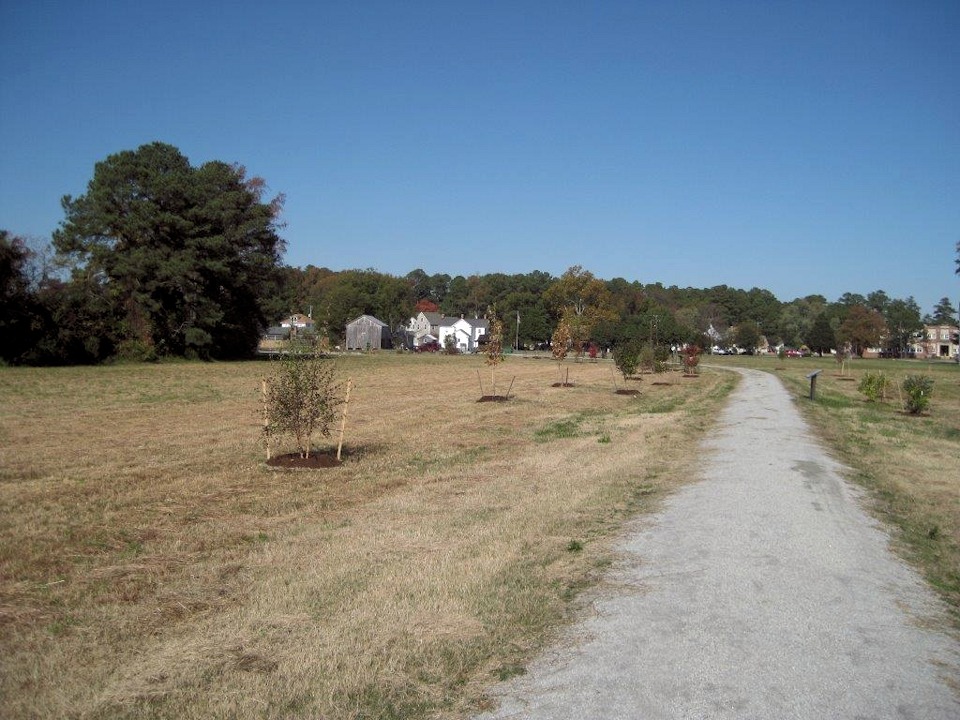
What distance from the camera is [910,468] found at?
46.5 feet

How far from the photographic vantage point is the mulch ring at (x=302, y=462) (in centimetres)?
1269

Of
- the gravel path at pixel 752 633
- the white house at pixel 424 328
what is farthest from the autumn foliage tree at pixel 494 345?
the white house at pixel 424 328

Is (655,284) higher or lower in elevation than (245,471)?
higher

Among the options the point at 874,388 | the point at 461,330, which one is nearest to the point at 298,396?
the point at 874,388

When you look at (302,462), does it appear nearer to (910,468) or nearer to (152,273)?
(910,468)

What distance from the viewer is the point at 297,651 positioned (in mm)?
5020

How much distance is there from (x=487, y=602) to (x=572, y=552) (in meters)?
1.79

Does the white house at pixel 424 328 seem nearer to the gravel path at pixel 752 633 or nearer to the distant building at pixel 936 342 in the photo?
the distant building at pixel 936 342

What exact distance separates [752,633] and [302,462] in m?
8.89

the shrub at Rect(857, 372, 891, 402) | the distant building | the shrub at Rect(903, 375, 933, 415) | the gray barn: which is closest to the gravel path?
the shrub at Rect(903, 375, 933, 415)

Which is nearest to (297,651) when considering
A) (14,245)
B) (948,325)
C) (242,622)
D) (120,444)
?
(242,622)

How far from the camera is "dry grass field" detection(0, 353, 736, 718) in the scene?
458 centimetres

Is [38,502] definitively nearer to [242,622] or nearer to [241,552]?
[241,552]

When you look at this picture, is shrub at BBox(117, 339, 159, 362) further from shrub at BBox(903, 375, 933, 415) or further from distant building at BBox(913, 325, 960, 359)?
A: distant building at BBox(913, 325, 960, 359)
